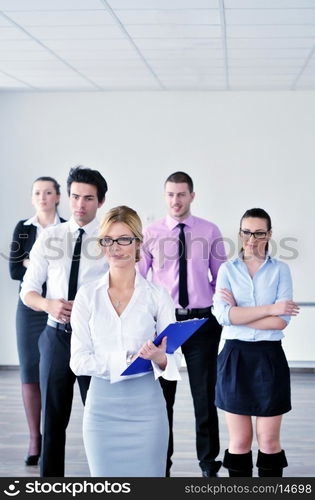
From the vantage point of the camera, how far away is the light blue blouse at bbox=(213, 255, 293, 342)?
404 centimetres

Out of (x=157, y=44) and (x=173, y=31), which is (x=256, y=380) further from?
(x=157, y=44)

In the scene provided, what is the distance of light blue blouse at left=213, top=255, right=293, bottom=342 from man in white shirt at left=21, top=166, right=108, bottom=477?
2.22ft

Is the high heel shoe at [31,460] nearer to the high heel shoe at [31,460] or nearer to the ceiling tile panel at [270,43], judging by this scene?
the high heel shoe at [31,460]

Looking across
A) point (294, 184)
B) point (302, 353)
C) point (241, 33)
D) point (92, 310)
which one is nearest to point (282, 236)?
point (294, 184)

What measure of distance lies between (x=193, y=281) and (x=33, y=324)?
1102 mm

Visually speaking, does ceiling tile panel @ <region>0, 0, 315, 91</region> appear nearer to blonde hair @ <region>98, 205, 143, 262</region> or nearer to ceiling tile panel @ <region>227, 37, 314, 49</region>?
ceiling tile panel @ <region>227, 37, 314, 49</region>

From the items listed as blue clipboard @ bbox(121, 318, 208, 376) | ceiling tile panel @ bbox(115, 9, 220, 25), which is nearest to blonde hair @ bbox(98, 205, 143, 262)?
blue clipboard @ bbox(121, 318, 208, 376)

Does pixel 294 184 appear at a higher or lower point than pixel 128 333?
higher

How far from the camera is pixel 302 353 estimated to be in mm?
8703

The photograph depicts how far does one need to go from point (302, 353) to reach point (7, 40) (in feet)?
15.6

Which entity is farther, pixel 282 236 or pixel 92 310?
pixel 282 236

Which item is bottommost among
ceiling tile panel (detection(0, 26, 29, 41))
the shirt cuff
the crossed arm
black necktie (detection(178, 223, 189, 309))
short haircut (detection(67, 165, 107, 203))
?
the shirt cuff

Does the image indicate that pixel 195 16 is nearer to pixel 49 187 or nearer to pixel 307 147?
pixel 49 187

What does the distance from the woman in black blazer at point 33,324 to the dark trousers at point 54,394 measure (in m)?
1.03
